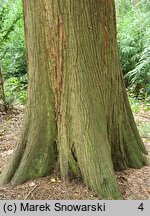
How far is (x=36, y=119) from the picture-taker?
3609 mm

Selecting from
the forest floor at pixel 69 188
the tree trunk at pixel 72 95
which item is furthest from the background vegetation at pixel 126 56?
the forest floor at pixel 69 188

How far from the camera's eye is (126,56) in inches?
396

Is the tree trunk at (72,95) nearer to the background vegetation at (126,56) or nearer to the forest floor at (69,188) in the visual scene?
the forest floor at (69,188)

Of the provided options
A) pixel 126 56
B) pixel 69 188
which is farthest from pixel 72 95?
pixel 126 56

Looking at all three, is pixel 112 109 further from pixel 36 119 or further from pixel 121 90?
pixel 36 119

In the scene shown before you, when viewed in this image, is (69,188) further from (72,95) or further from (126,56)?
(126,56)

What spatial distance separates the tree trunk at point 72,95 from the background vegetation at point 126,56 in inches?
125

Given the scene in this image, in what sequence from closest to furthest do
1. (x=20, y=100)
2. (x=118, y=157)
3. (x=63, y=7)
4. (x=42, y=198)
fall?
(x=63, y=7), (x=42, y=198), (x=118, y=157), (x=20, y=100)

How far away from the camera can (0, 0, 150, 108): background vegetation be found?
23.0ft

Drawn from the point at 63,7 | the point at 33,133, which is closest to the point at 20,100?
the point at 33,133

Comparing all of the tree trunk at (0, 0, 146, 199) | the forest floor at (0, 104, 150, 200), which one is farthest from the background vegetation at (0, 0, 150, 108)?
the forest floor at (0, 104, 150, 200)

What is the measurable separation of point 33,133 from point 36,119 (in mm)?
158

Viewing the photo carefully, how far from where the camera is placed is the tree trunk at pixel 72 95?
3.22 metres

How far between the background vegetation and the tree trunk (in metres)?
3.17
